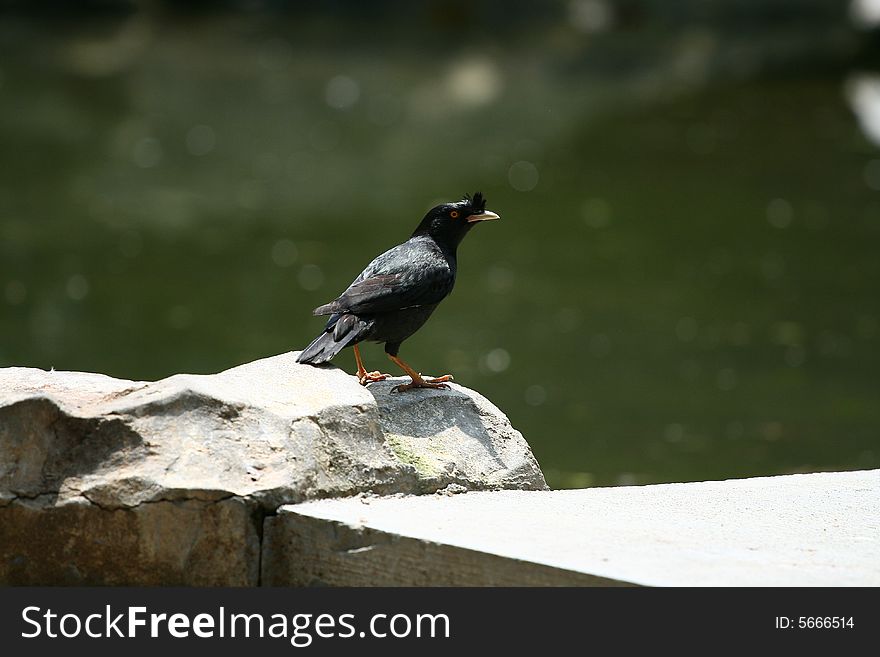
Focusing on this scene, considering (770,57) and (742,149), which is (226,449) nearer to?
(742,149)

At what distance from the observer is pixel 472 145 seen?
18.5m

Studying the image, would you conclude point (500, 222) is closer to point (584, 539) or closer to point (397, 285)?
point (397, 285)

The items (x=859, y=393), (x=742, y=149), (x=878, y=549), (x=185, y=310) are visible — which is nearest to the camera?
(x=878, y=549)

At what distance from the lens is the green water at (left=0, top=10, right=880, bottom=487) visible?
972 cm

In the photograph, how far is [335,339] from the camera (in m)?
4.57

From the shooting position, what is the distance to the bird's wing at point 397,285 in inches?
182

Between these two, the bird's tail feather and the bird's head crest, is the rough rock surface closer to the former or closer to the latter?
the bird's tail feather

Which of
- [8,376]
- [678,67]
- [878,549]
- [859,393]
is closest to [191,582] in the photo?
A: [8,376]

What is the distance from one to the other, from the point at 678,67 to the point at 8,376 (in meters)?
20.1

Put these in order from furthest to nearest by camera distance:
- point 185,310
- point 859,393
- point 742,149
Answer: point 742,149 → point 185,310 → point 859,393

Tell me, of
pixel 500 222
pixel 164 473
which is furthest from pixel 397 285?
pixel 500 222

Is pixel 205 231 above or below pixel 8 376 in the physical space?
above

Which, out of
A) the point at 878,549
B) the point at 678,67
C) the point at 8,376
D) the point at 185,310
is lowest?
the point at 878,549

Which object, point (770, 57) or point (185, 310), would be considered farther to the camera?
point (770, 57)
